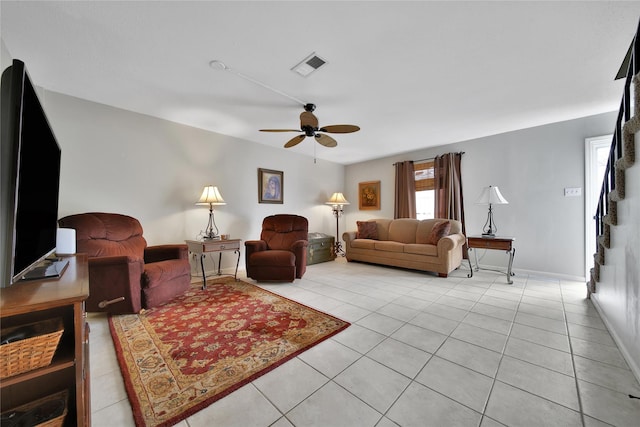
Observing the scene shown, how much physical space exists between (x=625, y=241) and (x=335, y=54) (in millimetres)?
2691

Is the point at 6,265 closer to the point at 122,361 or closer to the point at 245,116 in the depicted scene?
the point at 122,361

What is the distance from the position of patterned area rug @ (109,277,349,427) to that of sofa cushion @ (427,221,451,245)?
252 cm

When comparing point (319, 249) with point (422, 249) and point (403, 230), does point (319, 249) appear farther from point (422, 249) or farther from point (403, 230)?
point (422, 249)

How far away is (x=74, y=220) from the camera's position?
248cm

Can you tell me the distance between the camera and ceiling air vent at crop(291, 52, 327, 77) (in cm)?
212

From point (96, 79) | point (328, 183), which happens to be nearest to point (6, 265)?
point (96, 79)

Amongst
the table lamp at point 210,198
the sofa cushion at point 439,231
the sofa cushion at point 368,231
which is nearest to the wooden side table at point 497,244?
the sofa cushion at point 439,231

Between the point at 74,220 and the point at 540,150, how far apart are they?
6248 mm

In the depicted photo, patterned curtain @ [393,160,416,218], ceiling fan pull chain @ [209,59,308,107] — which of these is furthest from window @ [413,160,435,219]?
ceiling fan pull chain @ [209,59,308,107]

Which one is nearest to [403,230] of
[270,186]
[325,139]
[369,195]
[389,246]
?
[389,246]

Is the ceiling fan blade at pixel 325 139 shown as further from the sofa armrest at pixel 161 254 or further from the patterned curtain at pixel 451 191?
the patterned curtain at pixel 451 191

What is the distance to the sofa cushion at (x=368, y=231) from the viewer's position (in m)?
5.03

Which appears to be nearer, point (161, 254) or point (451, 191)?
point (161, 254)

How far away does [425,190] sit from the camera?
16.7 ft
